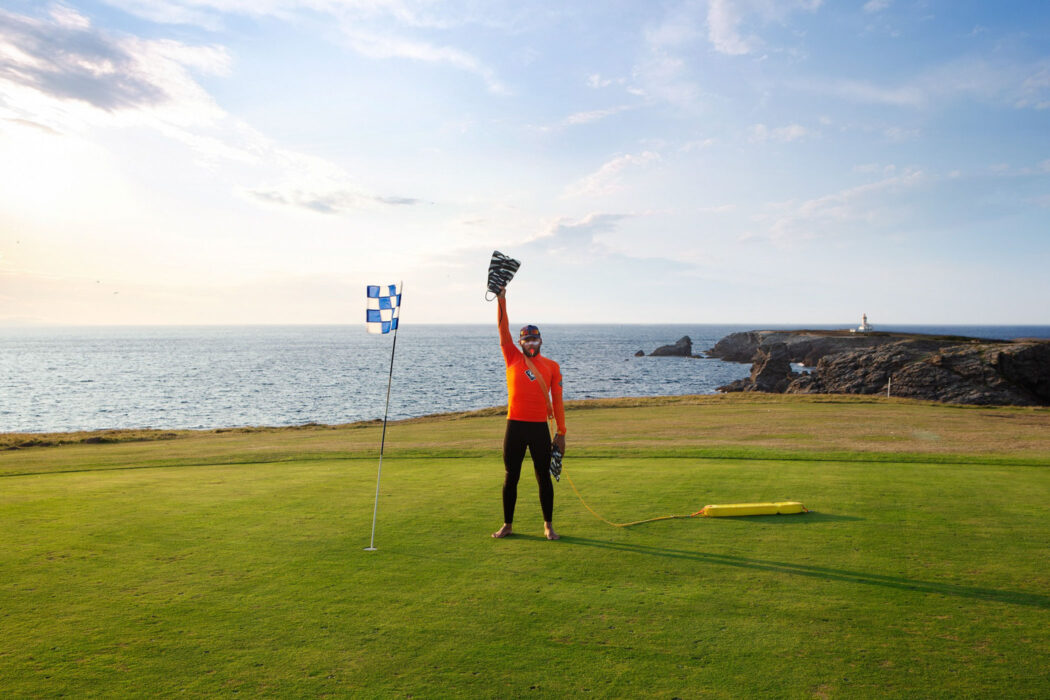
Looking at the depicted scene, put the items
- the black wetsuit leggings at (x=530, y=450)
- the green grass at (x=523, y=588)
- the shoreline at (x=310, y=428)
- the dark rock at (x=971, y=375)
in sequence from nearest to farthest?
the green grass at (x=523, y=588) → the black wetsuit leggings at (x=530, y=450) → the shoreline at (x=310, y=428) → the dark rock at (x=971, y=375)

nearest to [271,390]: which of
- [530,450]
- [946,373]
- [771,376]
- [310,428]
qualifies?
[310,428]

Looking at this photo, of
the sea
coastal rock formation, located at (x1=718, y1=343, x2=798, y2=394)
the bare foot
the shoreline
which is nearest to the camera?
the bare foot

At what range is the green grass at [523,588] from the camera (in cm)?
404

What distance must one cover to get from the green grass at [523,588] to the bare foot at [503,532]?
0.19 m

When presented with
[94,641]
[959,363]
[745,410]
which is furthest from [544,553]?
[959,363]

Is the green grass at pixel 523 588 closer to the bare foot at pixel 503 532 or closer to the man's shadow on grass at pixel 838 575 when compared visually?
the man's shadow on grass at pixel 838 575

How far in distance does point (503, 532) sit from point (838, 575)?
3.56m

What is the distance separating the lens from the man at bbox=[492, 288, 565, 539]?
7.49 metres

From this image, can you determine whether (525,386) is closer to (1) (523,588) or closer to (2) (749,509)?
(1) (523,588)

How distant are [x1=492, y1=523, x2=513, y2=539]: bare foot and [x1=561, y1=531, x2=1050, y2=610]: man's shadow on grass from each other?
26.6 inches

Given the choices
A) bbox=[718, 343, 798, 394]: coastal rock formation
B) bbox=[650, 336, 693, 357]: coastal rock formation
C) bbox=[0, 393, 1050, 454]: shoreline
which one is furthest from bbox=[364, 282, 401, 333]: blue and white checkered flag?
bbox=[650, 336, 693, 357]: coastal rock formation

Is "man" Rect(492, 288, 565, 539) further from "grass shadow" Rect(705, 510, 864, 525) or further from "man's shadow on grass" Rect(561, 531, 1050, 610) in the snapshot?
"grass shadow" Rect(705, 510, 864, 525)

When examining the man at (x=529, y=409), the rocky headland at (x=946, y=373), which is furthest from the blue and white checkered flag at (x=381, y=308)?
the rocky headland at (x=946, y=373)

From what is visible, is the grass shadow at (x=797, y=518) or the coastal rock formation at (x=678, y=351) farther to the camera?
the coastal rock formation at (x=678, y=351)
